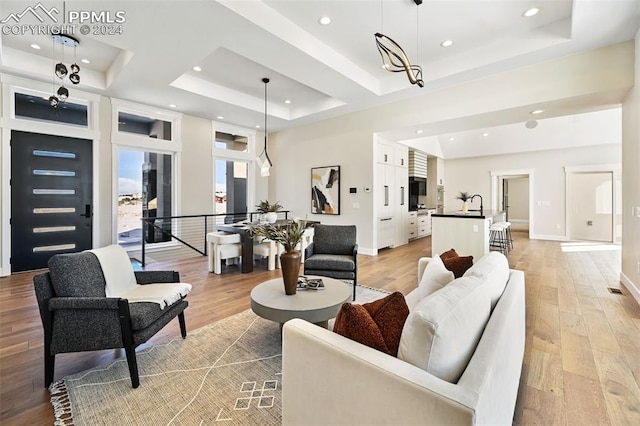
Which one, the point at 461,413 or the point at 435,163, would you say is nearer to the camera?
the point at 461,413

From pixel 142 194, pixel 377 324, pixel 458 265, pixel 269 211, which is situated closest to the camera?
pixel 377 324

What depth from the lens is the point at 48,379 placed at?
190 cm

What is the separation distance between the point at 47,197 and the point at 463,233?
23.7 ft

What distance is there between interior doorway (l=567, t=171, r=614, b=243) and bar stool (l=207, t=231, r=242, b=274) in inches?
347

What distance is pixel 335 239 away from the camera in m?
4.05

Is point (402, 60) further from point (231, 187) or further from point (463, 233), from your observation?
point (231, 187)

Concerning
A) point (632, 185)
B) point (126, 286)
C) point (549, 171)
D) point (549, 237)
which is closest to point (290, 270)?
point (126, 286)

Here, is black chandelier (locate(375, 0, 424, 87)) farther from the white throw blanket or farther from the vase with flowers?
the white throw blanket

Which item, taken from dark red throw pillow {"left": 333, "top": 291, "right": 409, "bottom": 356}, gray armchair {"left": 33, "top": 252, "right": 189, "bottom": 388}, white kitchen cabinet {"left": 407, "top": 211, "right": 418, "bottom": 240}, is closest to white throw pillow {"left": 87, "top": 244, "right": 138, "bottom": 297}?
gray armchair {"left": 33, "top": 252, "right": 189, "bottom": 388}

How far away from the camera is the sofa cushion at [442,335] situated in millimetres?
1016

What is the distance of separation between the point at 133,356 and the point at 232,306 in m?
1.45

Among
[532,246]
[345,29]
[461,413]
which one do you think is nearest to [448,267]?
[461,413]

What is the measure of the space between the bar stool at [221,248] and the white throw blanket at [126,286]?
7.18 ft

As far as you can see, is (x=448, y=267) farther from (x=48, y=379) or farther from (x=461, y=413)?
(x=48, y=379)
